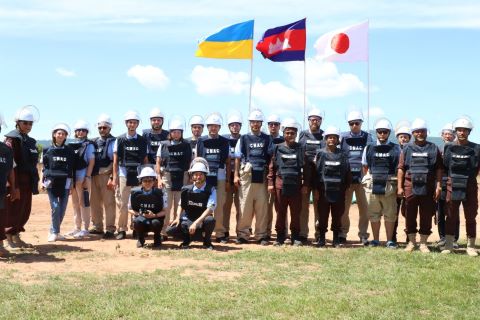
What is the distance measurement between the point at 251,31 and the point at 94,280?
29.4 feet

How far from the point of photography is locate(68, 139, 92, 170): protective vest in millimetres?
11594

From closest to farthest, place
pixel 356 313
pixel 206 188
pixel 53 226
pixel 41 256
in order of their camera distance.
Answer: pixel 356 313
pixel 41 256
pixel 206 188
pixel 53 226

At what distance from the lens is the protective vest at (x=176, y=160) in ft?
37.1

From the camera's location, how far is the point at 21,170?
1010cm

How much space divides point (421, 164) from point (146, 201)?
15.6ft

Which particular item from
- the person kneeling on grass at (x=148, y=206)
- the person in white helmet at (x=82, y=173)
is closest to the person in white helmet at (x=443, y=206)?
the person kneeling on grass at (x=148, y=206)

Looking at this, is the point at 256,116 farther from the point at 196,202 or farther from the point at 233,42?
the point at 233,42

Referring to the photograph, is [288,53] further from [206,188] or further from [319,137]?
[206,188]

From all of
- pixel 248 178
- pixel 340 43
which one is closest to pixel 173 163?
pixel 248 178

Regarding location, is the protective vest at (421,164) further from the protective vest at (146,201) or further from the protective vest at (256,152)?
the protective vest at (146,201)

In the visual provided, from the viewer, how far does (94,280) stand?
25.5 ft

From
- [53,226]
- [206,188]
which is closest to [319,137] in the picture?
[206,188]

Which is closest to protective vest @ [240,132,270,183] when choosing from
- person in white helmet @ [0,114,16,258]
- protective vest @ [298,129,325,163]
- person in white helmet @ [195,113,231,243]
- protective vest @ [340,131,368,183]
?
person in white helmet @ [195,113,231,243]

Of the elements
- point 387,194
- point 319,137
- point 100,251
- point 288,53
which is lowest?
point 100,251
